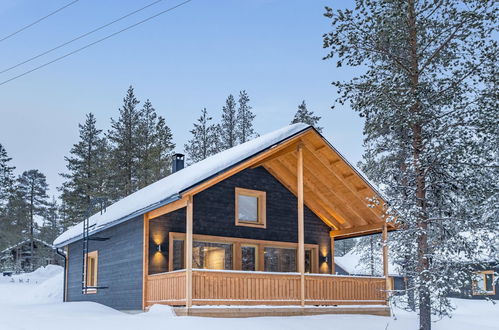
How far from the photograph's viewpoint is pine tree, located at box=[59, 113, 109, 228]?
36.4 metres

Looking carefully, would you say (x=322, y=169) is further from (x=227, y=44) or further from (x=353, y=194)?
(x=227, y=44)

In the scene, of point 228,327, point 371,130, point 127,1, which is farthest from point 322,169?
point 127,1

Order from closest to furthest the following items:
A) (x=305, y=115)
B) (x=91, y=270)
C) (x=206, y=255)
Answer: (x=206, y=255) < (x=91, y=270) < (x=305, y=115)

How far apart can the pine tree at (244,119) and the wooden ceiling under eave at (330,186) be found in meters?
20.7

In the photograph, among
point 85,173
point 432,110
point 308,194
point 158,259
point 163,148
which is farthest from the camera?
point 85,173

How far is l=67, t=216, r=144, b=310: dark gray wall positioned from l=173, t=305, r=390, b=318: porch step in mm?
2866

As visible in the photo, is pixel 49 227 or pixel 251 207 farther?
pixel 49 227

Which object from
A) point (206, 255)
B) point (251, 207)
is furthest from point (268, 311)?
point (251, 207)

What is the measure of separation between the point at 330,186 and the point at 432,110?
16.2 ft

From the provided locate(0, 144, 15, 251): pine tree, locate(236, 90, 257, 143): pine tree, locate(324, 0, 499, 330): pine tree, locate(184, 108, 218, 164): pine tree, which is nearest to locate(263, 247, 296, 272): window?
locate(324, 0, 499, 330): pine tree

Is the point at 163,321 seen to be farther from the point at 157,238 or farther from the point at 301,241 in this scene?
the point at 301,241

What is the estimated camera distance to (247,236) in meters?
16.7

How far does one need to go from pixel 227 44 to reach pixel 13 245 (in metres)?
34.8

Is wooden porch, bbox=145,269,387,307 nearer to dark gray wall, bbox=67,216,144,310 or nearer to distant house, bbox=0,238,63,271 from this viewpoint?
dark gray wall, bbox=67,216,144,310
